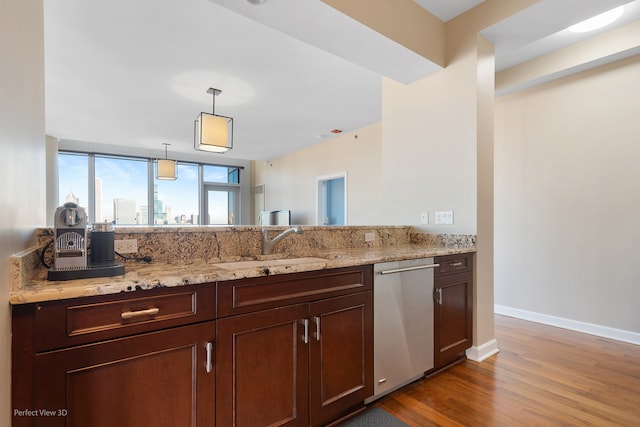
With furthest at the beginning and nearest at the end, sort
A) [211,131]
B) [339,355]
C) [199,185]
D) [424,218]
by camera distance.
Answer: [199,185] < [211,131] < [424,218] < [339,355]

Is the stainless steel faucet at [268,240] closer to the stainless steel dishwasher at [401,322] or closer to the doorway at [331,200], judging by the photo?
the stainless steel dishwasher at [401,322]

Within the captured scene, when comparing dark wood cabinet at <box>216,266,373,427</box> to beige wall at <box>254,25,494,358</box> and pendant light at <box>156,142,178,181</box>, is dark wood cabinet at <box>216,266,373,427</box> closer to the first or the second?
beige wall at <box>254,25,494,358</box>

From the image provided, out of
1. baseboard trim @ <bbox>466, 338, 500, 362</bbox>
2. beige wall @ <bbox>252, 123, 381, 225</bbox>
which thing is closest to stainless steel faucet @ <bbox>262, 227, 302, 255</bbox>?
baseboard trim @ <bbox>466, 338, 500, 362</bbox>

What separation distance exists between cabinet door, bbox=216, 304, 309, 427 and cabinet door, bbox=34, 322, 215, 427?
0.06 meters

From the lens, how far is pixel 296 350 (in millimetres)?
1441

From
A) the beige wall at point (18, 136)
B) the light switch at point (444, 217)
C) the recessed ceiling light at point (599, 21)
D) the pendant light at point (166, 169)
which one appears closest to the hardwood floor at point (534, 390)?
the light switch at point (444, 217)

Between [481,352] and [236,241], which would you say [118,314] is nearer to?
[236,241]

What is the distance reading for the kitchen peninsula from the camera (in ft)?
3.05

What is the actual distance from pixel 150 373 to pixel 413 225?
2.43 m

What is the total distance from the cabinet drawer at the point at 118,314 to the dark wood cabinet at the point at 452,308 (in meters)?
1.61

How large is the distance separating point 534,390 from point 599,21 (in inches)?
117

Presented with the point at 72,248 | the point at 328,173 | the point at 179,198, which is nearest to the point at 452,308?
the point at 72,248

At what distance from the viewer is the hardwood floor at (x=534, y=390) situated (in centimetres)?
169

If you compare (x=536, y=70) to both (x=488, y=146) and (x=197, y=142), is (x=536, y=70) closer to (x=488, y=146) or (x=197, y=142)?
(x=488, y=146)
